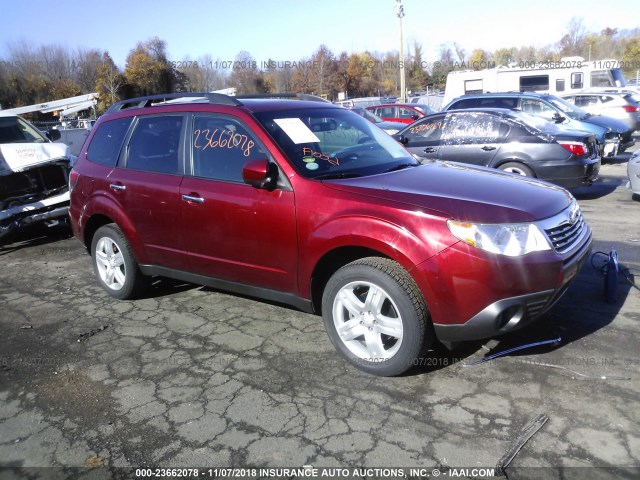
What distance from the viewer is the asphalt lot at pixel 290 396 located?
280 centimetres

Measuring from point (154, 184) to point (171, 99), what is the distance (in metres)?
0.98

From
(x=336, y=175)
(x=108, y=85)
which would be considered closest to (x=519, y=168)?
(x=336, y=175)

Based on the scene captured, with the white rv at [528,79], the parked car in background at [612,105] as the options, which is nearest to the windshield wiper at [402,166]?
the parked car in background at [612,105]

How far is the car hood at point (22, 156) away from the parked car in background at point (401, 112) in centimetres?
1254

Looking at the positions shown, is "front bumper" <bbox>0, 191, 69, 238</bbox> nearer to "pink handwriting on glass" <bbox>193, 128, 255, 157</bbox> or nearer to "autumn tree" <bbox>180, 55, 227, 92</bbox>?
"pink handwriting on glass" <bbox>193, 128, 255, 157</bbox>

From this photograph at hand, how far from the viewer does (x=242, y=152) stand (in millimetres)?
4062

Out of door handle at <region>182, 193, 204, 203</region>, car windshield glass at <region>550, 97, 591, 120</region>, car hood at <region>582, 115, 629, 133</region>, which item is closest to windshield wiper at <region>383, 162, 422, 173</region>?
door handle at <region>182, 193, 204, 203</region>

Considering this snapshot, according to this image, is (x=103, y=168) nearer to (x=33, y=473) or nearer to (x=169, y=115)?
(x=169, y=115)

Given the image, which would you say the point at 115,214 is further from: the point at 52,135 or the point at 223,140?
the point at 52,135

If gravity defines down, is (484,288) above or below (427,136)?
below

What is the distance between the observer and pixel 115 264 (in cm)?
518

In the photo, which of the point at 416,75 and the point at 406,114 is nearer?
the point at 406,114

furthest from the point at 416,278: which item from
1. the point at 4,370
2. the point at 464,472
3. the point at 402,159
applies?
the point at 4,370

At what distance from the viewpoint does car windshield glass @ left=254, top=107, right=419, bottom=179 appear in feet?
12.8
